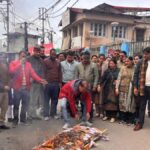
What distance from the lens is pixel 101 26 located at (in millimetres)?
32875

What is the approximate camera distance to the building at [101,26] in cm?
3167

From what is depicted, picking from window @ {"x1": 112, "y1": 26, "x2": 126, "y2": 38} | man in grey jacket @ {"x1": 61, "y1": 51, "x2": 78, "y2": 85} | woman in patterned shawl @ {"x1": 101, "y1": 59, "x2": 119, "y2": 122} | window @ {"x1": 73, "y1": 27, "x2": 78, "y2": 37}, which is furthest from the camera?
window @ {"x1": 73, "y1": 27, "x2": 78, "y2": 37}

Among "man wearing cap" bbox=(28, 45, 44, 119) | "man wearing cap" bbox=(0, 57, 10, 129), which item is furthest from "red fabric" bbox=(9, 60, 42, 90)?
"man wearing cap" bbox=(28, 45, 44, 119)

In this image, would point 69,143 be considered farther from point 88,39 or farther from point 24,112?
point 88,39

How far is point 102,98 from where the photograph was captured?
842 centimetres

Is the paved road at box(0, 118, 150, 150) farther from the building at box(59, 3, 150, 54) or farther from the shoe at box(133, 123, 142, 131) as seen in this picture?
the building at box(59, 3, 150, 54)

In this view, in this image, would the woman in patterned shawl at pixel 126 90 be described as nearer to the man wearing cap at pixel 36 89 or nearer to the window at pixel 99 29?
the man wearing cap at pixel 36 89

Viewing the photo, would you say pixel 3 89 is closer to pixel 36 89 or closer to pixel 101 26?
pixel 36 89

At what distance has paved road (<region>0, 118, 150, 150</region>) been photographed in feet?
19.5

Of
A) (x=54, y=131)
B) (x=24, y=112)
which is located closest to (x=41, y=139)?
(x=54, y=131)

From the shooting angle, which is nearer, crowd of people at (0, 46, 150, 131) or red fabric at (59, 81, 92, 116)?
red fabric at (59, 81, 92, 116)

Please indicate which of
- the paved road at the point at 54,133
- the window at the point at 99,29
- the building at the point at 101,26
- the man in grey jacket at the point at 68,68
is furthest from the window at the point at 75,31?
the paved road at the point at 54,133

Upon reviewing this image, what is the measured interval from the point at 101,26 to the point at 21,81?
85.9 feet

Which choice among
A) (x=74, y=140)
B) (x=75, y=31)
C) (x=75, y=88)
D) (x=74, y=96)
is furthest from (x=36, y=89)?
(x=75, y=31)
